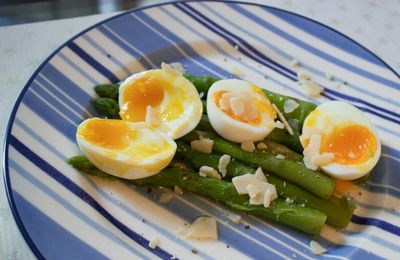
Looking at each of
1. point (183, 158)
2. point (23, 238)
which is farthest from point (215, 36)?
point (23, 238)

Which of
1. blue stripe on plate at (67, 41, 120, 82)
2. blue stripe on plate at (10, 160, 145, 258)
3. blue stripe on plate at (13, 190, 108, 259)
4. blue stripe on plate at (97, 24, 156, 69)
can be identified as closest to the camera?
blue stripe on plate at (13, 190, 108, 259)

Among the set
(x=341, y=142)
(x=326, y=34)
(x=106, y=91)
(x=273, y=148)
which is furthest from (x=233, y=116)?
(x=326, y=34)

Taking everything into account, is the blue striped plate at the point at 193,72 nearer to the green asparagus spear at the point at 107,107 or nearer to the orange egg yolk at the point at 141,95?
the green asparagus spear at the point at 107,107

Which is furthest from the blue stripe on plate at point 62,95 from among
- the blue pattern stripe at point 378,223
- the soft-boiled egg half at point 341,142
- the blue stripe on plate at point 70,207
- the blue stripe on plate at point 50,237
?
the blue pattern stripe at point 378,223

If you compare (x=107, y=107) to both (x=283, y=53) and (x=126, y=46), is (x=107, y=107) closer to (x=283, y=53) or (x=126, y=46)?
(x=126, y=46)

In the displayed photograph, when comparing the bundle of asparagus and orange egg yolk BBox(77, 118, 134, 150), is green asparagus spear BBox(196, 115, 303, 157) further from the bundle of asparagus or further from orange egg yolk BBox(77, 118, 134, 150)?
orange egg yolk BBox(77, 118, 134, 150)

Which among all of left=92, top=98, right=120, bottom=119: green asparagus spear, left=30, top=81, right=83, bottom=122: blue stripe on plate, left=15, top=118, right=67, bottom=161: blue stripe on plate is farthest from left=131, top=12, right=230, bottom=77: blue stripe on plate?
left=15, top=118, right=67, bottom=161: blue stripe on plate
